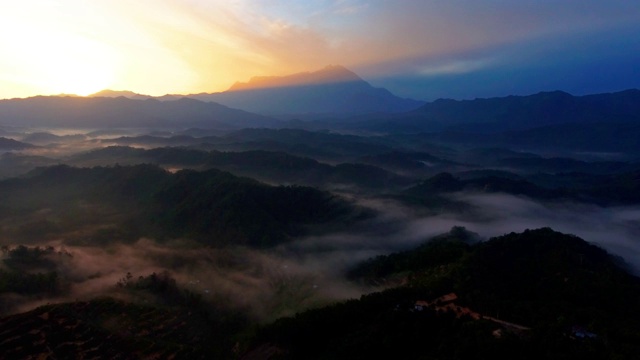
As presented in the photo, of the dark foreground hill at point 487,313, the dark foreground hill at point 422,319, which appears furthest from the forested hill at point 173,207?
the dark foreground hill at point 487,313

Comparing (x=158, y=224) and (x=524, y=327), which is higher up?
(x=524, y=327)

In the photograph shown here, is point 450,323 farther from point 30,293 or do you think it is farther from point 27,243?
point 27,243

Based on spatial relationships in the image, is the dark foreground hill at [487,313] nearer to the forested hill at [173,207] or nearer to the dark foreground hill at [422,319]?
the dark foreground hill at [422,319]

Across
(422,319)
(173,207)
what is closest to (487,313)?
(422,319)

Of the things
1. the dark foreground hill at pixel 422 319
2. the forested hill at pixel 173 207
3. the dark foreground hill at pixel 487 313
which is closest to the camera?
the dark foreground hill at pixel 487 313

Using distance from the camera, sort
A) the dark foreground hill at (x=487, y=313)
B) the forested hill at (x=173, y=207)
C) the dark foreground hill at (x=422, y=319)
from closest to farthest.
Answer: the dark foreground hill at (x=487, y=313) < the dark foreground hill at (x=422, y=319) < the forested hill at (x=173, y=207)

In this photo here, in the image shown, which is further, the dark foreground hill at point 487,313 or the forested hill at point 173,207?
the forested hill at point 173,207

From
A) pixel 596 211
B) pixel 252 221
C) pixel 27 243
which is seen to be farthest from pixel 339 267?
pixel 596 211

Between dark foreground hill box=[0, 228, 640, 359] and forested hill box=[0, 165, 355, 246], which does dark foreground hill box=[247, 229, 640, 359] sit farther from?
forested hill box=[0, 165, 355, 246]
